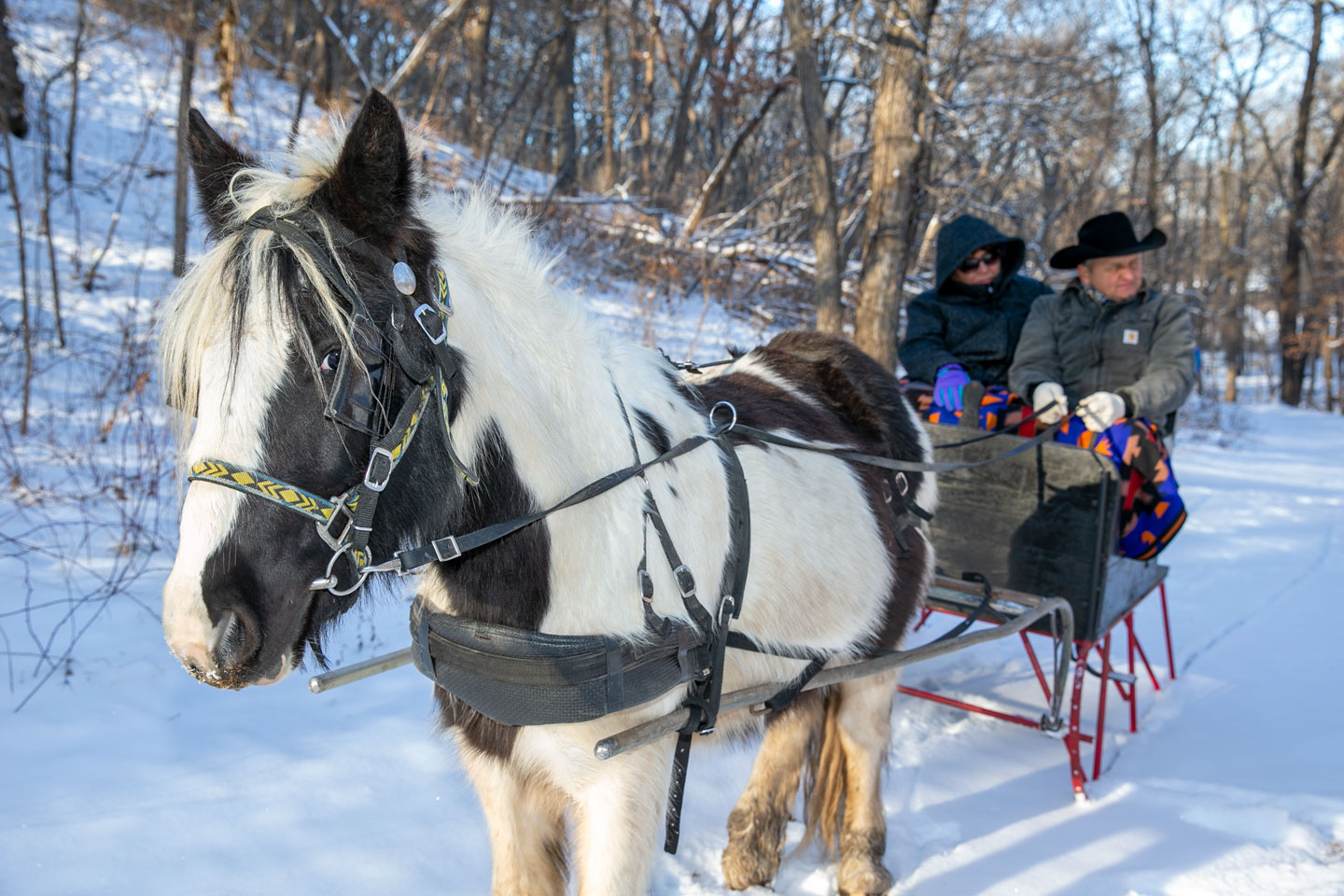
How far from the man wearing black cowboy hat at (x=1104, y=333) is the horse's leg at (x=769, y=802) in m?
1.70

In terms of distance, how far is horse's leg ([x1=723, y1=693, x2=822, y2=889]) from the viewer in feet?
8.79

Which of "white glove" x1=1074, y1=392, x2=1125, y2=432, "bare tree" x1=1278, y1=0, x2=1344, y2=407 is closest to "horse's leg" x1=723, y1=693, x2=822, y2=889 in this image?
"white glove" x1=1074, y1=392, x2=1125, y2=432

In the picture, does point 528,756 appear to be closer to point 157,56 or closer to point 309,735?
point 309,735

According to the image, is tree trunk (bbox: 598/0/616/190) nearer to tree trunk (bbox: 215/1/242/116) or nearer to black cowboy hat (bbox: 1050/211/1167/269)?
tree trunk (bbox: 215/1/242/116)

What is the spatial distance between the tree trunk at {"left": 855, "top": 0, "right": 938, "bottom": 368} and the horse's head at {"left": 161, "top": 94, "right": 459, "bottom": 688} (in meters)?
5.02

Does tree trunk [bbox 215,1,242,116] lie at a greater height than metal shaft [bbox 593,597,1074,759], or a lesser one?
greater

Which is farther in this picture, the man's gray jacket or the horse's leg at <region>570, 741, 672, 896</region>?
the man's gray jacket

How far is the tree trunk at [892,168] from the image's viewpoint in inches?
237

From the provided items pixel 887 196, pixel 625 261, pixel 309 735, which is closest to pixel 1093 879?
pixel 309 735

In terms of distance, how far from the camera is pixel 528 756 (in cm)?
179

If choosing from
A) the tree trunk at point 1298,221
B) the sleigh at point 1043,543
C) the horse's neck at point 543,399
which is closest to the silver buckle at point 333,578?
the horse's neck at point 543,399

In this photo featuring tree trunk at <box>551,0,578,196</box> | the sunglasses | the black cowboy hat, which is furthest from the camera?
tree trunk at <box>551,0,578,196</box>

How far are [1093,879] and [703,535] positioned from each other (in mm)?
2024

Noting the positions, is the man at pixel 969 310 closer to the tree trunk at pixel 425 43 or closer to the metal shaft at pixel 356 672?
the metal shaft at pixel 356 672
